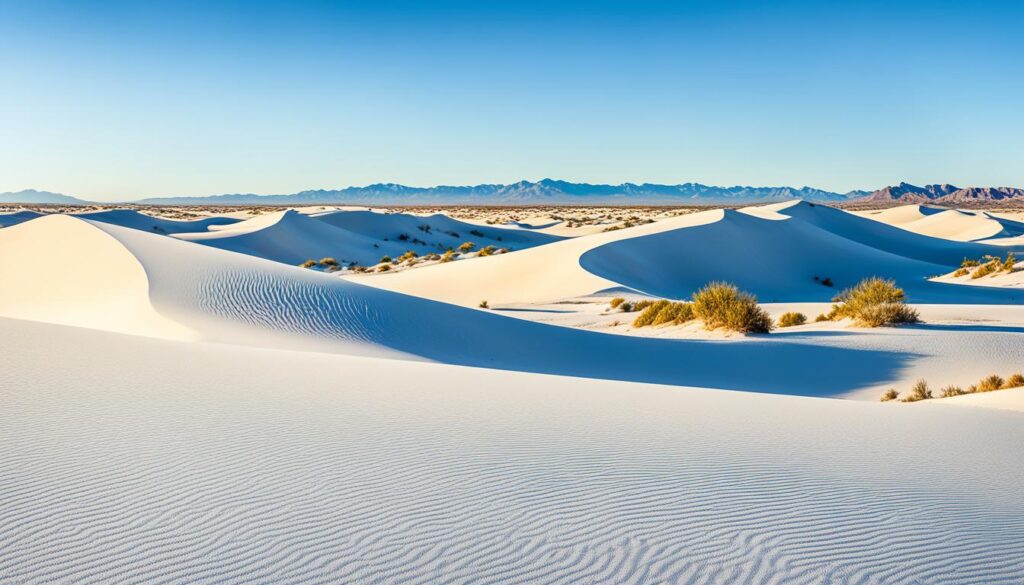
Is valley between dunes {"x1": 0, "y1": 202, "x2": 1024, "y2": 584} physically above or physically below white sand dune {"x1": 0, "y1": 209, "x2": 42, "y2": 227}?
below

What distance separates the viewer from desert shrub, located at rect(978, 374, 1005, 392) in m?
9.70

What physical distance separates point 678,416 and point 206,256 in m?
13.3

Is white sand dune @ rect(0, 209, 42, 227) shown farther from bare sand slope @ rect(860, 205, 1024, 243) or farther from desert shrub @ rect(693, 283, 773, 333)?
bare sand slope @ rect(860, 205, 1024, 243)

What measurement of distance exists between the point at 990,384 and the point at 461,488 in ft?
28.0

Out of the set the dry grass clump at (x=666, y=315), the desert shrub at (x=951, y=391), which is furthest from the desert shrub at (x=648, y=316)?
the desert shrub at (x=951, y=391)

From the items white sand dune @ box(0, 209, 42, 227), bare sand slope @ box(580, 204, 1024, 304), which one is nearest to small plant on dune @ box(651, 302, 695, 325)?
bare sand slope @ box(580, 204, 1024, 304)

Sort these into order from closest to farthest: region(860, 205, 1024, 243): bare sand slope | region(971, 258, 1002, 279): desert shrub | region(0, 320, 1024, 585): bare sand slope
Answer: region(0, 320, 1024, 585): bare sand slope → region(971, 258, 1002, 279): desert shrub → region(860, 205, 1024, 243): bare sand slope

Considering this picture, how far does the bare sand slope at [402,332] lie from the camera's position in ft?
36.5

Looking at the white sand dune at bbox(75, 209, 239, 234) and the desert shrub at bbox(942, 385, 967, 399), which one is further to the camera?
the white sand dune at bbox(75, 209, 239, 234)

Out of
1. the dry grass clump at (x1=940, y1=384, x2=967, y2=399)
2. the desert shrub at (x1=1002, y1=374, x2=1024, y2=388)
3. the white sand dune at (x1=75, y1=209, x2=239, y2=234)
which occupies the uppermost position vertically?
the white sand dune at (x1=75, y1=209, x2=239, y2=234)

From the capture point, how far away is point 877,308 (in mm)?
14445

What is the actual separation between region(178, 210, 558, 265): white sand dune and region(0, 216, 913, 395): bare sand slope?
2276cm

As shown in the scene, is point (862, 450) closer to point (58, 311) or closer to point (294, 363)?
point (294, 363)

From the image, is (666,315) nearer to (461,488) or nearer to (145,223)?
(461,488)
